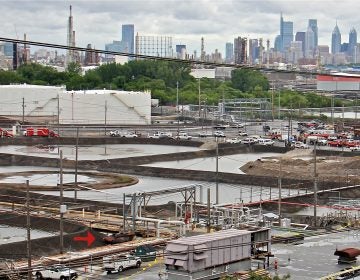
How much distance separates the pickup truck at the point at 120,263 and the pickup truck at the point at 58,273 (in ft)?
1.45

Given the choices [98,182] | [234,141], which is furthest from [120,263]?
[234,141]

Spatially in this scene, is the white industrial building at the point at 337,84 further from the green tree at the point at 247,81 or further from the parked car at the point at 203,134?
the parked car at the point at 203,134

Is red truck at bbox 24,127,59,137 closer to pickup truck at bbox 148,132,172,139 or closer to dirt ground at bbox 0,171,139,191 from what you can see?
pickup truck at bbox 148,132,172,139

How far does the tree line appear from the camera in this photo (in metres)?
63.1

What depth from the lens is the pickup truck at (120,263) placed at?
11422mm

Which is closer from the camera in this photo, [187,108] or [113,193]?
[113,193]

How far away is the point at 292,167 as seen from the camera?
2680 cm

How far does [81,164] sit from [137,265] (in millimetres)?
15114

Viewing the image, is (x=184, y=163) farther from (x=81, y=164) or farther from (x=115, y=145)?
(x=115, y=145)

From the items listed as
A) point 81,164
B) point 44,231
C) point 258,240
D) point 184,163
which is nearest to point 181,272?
point 258,240

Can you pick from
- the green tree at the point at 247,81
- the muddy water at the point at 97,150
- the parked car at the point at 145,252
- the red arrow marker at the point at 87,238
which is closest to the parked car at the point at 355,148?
the muddy water at the point at 97,150

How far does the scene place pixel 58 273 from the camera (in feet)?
36.0

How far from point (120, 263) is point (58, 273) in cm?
87

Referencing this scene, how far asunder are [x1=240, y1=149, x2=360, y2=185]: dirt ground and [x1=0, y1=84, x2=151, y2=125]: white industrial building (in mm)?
16656
